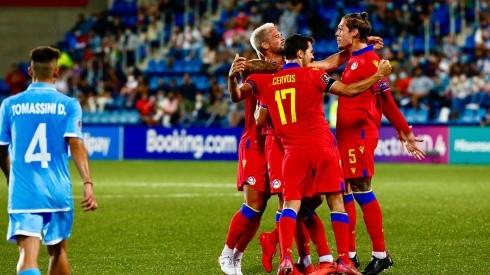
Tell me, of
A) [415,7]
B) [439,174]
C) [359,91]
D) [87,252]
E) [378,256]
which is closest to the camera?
[359,91]

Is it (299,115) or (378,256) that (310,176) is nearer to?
(299,115)

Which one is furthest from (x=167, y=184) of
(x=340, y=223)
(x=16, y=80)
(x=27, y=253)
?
(x=16, y=80)

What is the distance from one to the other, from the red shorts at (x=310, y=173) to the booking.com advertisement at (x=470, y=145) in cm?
1801

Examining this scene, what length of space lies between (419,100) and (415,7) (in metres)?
3.87

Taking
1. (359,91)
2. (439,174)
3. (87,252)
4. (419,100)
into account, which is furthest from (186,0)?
(359,91)

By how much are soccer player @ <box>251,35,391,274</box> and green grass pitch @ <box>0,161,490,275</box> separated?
1140 millimetres

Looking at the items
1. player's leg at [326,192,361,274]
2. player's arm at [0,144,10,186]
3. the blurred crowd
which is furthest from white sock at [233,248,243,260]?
the blurred crowd

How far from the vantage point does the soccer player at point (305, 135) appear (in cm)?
852

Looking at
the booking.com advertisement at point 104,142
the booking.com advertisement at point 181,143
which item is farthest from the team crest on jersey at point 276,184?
the booking.com advertisement at point 104,142

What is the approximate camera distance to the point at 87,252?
425 inches

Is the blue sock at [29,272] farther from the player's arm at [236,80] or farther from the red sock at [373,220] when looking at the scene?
the red sock at [373,220]

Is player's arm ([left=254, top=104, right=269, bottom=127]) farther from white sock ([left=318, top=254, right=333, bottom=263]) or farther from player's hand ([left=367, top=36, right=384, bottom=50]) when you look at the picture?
player's hand ([left=367, top=36, right=384, bottom=50])

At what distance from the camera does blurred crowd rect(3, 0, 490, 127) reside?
28006 millimetres

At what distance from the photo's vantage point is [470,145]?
2630 centimetres
